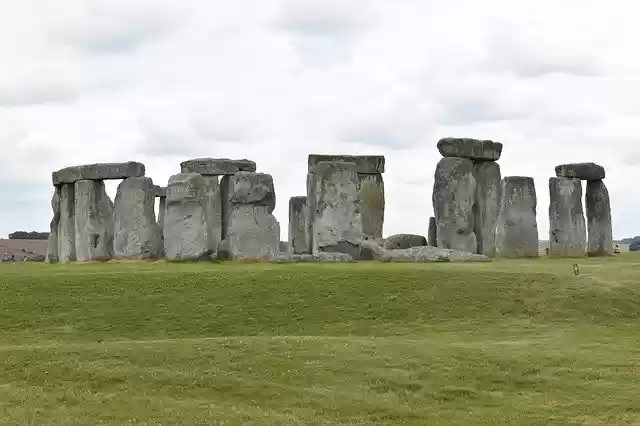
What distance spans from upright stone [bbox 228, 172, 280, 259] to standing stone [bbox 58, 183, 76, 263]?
26.4 feet

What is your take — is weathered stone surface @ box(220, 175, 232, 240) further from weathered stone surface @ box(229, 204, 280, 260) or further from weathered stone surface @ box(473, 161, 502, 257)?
weathered stone surface @ box(473, 161, 502, 257)

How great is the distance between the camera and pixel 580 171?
37344 mm

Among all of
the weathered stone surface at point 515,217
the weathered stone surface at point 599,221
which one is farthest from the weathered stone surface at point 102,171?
the weathered stone surface at point 599,221

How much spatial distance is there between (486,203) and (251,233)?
926cm

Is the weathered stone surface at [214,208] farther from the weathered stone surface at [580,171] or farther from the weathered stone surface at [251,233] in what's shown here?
the weathered stone surface at [580,171]

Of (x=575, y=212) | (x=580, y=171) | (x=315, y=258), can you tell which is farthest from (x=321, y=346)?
(x=580, y=171)

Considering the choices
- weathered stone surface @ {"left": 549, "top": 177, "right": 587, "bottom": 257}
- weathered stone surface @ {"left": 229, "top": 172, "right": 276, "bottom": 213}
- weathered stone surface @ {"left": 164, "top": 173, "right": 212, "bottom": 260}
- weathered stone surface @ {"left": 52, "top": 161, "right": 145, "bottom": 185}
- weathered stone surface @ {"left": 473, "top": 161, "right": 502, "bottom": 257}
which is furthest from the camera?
weathered stone surface @ {"left": 549, "top": 177, "right": 587, "bottom": 257}

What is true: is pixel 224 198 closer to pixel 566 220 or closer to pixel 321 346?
pixel 566 220

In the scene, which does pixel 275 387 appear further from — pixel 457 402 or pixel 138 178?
pixel 138 178

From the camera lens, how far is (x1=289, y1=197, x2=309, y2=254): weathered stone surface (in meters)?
41.3

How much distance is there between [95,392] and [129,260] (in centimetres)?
1714

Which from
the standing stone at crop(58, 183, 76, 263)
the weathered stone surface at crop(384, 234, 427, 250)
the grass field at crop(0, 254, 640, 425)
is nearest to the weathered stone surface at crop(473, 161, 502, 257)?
the weathered stone surface at crop(384, 234, 427, 250)

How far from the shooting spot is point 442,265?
2839cm

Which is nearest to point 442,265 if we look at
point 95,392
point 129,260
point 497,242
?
point 497,242
